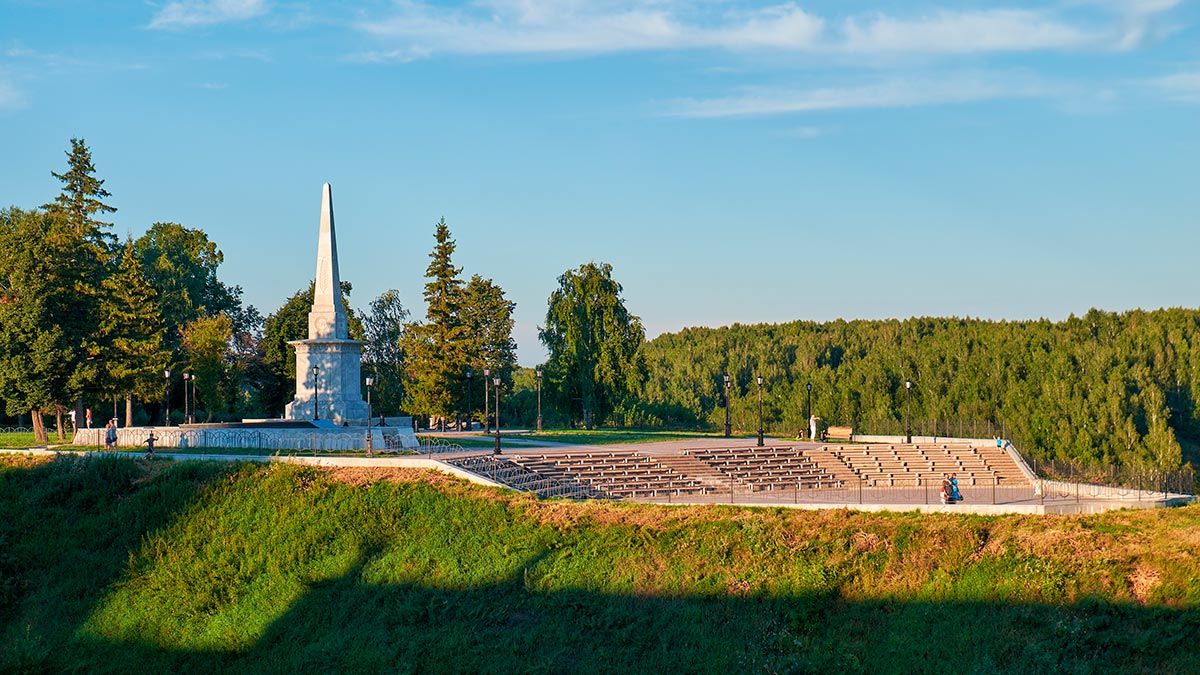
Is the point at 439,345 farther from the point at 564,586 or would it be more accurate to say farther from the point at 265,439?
the point at 564,586

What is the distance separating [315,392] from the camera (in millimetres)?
45500

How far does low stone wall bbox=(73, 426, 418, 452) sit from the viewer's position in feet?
117

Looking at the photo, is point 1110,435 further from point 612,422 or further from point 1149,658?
point 1149,658

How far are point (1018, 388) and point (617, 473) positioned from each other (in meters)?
30.2

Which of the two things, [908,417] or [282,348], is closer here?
[908,417]

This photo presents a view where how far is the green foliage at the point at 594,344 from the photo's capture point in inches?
2306

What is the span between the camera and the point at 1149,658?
21.3 meters

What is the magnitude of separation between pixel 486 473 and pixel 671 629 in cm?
986

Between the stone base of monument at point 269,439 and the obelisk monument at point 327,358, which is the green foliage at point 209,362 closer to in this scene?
the obelisk monument at point 327,358

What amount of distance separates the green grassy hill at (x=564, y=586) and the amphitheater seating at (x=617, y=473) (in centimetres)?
548

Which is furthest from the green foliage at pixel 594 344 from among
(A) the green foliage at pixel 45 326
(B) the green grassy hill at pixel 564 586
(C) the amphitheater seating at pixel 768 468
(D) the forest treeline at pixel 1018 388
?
(B) the green grassy hill at pixel 564 586

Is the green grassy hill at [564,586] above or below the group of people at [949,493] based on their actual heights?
below

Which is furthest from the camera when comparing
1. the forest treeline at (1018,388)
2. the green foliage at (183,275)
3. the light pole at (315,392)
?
the green foliage at (183,275)

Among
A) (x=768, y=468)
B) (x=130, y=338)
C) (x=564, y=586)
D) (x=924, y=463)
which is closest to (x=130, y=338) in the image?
(x=130, y=338)
